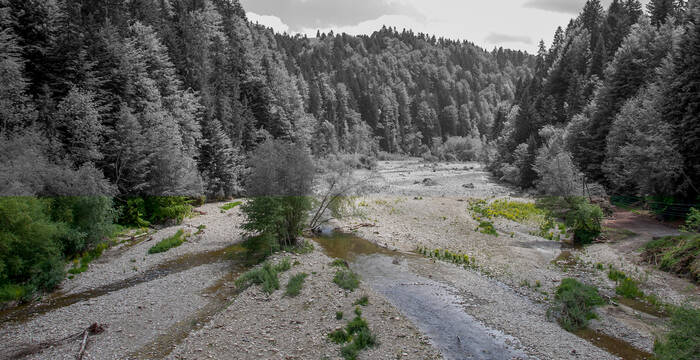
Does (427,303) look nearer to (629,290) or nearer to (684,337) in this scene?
(629,290)

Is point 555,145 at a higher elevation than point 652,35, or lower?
lower

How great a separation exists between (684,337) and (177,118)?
41.5 meters

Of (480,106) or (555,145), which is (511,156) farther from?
(480,106)

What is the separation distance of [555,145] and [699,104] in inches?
906

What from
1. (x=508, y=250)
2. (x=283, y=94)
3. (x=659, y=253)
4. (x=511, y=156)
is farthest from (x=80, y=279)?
(x=511, y=156)

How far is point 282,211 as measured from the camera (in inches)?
1024

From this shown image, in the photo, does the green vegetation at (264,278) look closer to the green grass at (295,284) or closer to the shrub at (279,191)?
the green grass at (295,284)

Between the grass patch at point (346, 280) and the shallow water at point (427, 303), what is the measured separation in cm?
105

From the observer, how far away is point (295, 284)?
20531mm

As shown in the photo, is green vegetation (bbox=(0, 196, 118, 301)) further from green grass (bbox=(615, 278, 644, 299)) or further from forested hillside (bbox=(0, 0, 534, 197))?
green grass (bbox=(615, 278, 644, 299))

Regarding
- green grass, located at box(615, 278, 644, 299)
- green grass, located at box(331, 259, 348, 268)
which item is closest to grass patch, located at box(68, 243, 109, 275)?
green grass, located at box(331, 259, 348, 268)

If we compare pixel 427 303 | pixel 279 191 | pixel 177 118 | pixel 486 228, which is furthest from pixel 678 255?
pixel 177 118

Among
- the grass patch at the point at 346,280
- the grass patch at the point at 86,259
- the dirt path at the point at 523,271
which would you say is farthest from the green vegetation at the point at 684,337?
the grass patch at the point at 86,259

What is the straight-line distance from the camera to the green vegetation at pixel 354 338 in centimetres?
1450
